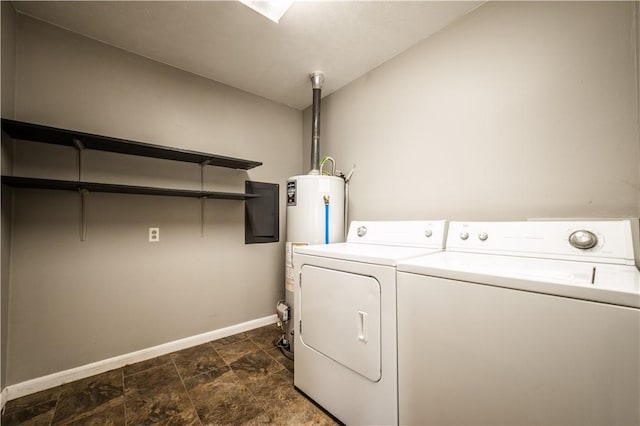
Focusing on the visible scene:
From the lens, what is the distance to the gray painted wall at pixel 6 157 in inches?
55.4

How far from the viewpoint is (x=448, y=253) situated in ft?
4.37

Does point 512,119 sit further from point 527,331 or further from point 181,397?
point 181,397

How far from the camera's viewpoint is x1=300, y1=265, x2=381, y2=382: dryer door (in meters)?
1.15

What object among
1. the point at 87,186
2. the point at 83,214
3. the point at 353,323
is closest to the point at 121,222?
the point at 83,214

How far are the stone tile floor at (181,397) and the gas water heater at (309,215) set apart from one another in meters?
0.43

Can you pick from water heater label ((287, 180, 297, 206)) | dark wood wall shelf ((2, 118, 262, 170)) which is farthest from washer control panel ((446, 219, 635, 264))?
dark wood wall shelf ((2, 118, 262, 170))

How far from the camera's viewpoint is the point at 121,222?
6.12ft

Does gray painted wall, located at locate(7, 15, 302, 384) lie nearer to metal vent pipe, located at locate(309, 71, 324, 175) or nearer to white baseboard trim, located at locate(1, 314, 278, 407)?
white baseboard trim, located at locate(1, 314, 278, 407)

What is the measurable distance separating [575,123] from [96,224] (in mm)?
2927

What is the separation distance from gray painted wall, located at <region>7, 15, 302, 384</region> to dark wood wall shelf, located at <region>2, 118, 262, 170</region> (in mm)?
87

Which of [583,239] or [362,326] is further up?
[583,239]

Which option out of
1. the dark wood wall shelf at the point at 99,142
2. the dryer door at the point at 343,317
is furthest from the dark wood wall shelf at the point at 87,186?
the dryer door at the point at 343,317

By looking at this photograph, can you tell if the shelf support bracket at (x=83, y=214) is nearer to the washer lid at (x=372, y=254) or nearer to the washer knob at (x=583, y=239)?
the washer lid at (x=372, y=254)

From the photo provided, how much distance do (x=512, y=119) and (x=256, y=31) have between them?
1717 millimetres
